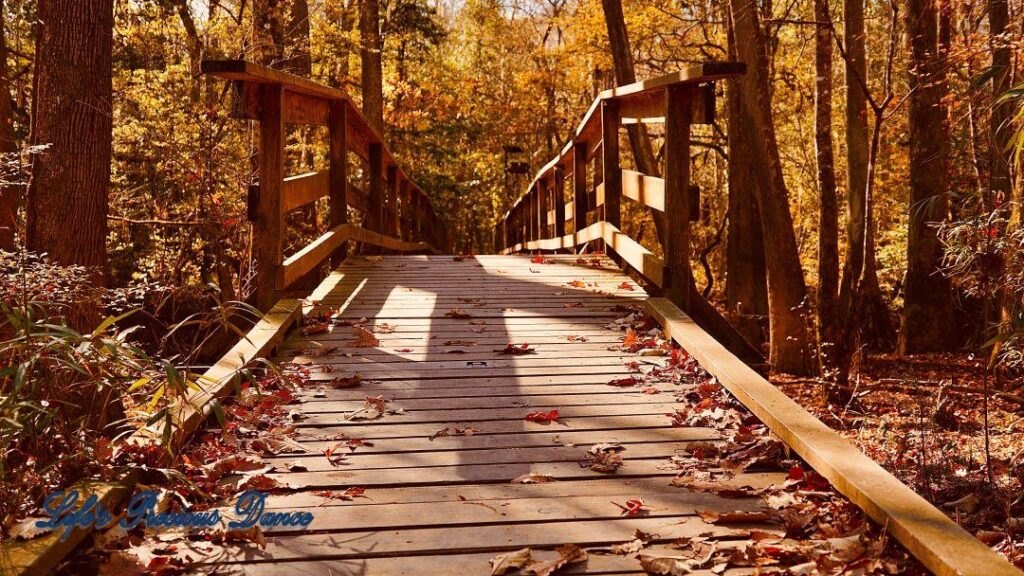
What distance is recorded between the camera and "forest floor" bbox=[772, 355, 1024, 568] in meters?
3.84

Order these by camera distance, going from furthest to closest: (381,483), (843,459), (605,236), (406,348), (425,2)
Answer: (425,2)
(605,236)
(406,348)
(381,483)
(843,459)

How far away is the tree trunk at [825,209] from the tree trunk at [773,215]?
305mm

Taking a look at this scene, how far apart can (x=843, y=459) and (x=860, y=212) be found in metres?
10.5

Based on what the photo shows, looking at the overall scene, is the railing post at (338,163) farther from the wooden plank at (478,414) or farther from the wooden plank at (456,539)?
the wooden plank at (456,539)

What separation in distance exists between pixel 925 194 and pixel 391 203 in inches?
278

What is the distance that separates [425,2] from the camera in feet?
76.8

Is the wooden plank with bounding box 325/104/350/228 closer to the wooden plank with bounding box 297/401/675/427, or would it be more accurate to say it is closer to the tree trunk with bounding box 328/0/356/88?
the wooden plank with bounding box 297/401/675/427

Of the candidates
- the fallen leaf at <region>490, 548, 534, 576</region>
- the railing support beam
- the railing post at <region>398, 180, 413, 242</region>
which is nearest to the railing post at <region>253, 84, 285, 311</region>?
the fallen leaf at <region>490, 548, 534, 576</region>

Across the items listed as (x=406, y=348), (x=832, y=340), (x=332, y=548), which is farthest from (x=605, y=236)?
(x=332, y=548)

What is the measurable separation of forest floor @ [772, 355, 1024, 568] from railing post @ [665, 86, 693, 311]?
1.33 meters

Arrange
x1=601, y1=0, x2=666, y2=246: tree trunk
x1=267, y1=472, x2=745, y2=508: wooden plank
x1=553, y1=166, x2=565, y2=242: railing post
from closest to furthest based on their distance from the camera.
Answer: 1. x1=267, y1=472, x2=745, y2=508: wooden plank
2. x1=553, y1=166, x2=565, y2=242: railing post
3. x1=601, y1=0, x2=666, y2=246: tree trunk

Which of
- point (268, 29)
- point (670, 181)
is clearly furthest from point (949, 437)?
point (268, 29)

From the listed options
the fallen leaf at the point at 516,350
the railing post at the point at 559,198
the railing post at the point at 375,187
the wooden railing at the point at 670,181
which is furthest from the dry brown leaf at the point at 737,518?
the railing post at the point at 559,198

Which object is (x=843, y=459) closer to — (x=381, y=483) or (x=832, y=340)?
(x=381, y=483)
